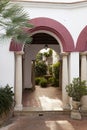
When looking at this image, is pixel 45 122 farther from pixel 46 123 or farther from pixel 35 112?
pixel 35 112

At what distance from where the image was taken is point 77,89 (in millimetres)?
12906

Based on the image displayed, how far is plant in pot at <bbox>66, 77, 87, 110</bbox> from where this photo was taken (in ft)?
42.4

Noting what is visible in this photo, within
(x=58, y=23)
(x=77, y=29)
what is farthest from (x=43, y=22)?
(x=77, y=29)

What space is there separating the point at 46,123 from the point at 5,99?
1.95 meters

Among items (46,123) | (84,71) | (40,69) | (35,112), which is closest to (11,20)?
(46,123)

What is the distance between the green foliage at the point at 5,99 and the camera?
12.0m

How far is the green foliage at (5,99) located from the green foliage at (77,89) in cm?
257

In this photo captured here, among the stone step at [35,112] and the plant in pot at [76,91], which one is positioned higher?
the plant in pot at [76,91]

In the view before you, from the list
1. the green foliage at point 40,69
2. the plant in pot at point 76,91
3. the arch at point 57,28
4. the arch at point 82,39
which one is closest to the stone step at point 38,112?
the plant in pot at point 76,91

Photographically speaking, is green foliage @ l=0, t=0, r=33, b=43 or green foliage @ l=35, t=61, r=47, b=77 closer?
green foliage @ l=0, t=0, r=33, b=43

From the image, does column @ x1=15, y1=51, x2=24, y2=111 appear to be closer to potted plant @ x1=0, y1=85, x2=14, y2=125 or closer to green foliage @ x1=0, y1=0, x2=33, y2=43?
potted plant @ x1=0, y1=85, x2=14, y2=125

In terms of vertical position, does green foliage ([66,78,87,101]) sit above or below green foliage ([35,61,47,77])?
below

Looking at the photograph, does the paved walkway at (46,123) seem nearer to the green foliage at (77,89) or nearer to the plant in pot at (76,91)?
the plant in pot at (76,91)

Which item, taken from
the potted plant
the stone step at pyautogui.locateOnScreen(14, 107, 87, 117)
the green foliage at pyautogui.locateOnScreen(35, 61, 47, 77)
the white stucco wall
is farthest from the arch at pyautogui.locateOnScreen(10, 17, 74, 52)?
the green foliage at pyautogui.locateOnScreen(35, 61, 47, 77)
